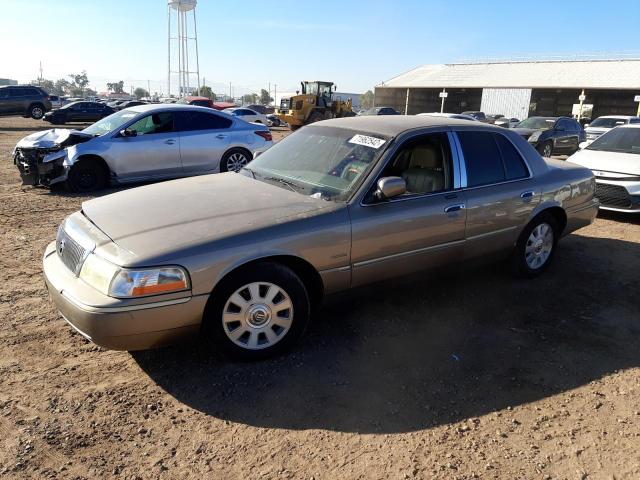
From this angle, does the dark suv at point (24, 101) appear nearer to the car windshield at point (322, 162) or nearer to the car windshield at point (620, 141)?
the car windshield at point (322, 162)

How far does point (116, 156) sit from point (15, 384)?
20.0 ft

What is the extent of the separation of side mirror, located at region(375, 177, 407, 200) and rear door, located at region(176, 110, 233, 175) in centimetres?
622

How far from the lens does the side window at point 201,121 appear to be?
9.16 metres

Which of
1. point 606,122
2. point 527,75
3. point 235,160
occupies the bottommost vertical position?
point 235,160

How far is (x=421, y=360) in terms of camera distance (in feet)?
11.8

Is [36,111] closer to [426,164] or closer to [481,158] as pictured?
[426,164]

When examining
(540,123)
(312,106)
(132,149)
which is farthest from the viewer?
(312,106)

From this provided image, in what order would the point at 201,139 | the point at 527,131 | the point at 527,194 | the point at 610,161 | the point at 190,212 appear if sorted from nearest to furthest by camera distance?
the point at 190,212 → the point at 527,194 → the point at 610,161 → the point at 201,139 → the point at 527,131

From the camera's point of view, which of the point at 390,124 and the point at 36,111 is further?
the point at 36,111

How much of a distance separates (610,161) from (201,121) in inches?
277

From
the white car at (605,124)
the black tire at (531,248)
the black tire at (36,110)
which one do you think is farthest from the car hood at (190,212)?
the black tire at (36,110)

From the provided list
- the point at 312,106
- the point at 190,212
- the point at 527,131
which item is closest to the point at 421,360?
the point at 190,212

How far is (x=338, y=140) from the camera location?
14.2ft

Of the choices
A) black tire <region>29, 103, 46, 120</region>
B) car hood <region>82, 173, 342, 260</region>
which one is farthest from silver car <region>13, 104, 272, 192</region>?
black tire <region>29, 103, 46, 120</region>
